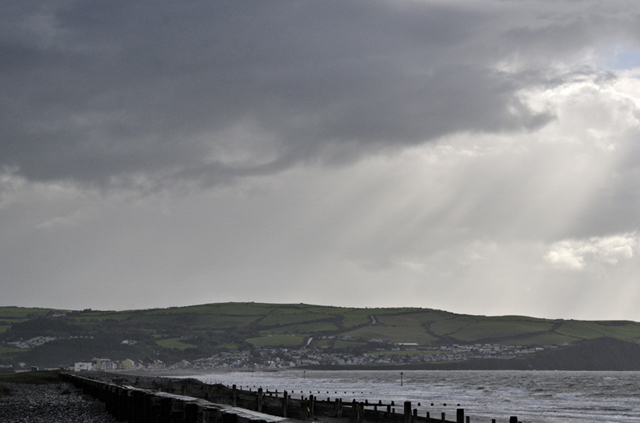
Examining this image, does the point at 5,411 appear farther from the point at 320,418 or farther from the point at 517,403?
the point at 517,403

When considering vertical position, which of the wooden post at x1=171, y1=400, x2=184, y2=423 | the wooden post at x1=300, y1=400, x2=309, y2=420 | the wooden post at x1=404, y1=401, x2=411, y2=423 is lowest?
the wooden post at x1=300, y1=400, x2=309, y2=420

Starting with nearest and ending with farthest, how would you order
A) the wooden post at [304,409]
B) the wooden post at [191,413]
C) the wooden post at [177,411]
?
the wooden post at [191,413] → the wooden post at [177,411] → the wooden post at [304,409]

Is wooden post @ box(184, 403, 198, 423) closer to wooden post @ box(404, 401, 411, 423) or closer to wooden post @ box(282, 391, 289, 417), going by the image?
wooden post @ box(404, 401, 411, 423)

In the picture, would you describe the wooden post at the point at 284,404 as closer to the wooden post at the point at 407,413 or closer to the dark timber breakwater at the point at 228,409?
the dark timber breakwater at the point at 228,409

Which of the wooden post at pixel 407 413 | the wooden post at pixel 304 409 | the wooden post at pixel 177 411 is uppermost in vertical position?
the wooden post at pixel 177 411

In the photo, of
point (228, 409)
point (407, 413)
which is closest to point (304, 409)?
point (407, 413)

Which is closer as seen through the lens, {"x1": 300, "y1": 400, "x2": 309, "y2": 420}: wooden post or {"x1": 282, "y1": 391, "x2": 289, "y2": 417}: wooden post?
{"x1": 300, "y1": 400, "x2": 309, "y2": 420}: wooden post

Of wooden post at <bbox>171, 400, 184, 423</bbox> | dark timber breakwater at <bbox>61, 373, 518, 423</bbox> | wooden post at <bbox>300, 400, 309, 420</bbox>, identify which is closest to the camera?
dark timber breakwater at <bbox>61, 373, 518, 423</bbox>

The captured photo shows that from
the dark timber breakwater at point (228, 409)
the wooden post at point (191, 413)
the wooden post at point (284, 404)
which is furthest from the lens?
the wooden post at point (284, 404)

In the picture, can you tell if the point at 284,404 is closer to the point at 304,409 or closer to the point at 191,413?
the point at 304,409

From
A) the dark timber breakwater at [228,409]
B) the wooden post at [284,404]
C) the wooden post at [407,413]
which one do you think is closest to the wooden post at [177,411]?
the dark timber breakwater at [228,409]

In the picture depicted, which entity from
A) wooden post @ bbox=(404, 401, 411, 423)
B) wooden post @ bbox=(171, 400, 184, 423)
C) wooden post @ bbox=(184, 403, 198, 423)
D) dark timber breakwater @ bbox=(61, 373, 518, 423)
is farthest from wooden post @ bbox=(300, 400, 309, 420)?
wooden post @ bbox=(184, 403, 198, 423)

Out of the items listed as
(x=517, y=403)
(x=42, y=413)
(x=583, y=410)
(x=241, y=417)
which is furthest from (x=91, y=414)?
(x=517, y=403)

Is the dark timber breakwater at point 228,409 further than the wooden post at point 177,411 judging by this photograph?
No
